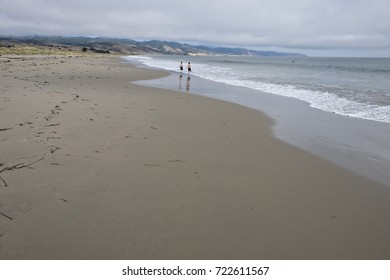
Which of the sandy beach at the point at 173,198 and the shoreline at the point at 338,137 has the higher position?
the shoreline at the point at 338,137

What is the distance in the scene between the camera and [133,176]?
4.99 metres

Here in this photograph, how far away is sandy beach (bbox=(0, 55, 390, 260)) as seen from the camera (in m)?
3.31

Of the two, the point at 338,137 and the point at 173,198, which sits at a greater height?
the point at 338,137

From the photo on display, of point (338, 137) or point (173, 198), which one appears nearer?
point (173, 198)

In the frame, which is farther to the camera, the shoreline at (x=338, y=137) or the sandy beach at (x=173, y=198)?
the shoreline at (x=338, y=137)

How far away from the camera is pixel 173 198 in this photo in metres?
4.34

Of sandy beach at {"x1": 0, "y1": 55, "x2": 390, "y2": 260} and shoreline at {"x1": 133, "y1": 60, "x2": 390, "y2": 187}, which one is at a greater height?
shoreline at {"x1": 133, "y1": 60, "x2": 390, "y2": 187}

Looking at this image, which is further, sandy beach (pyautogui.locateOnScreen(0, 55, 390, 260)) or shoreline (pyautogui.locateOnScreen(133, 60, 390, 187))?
shoreline (pyautogui.locateOnScreen(133, 60, 390, 187))

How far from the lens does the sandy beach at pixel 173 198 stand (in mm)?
3307
